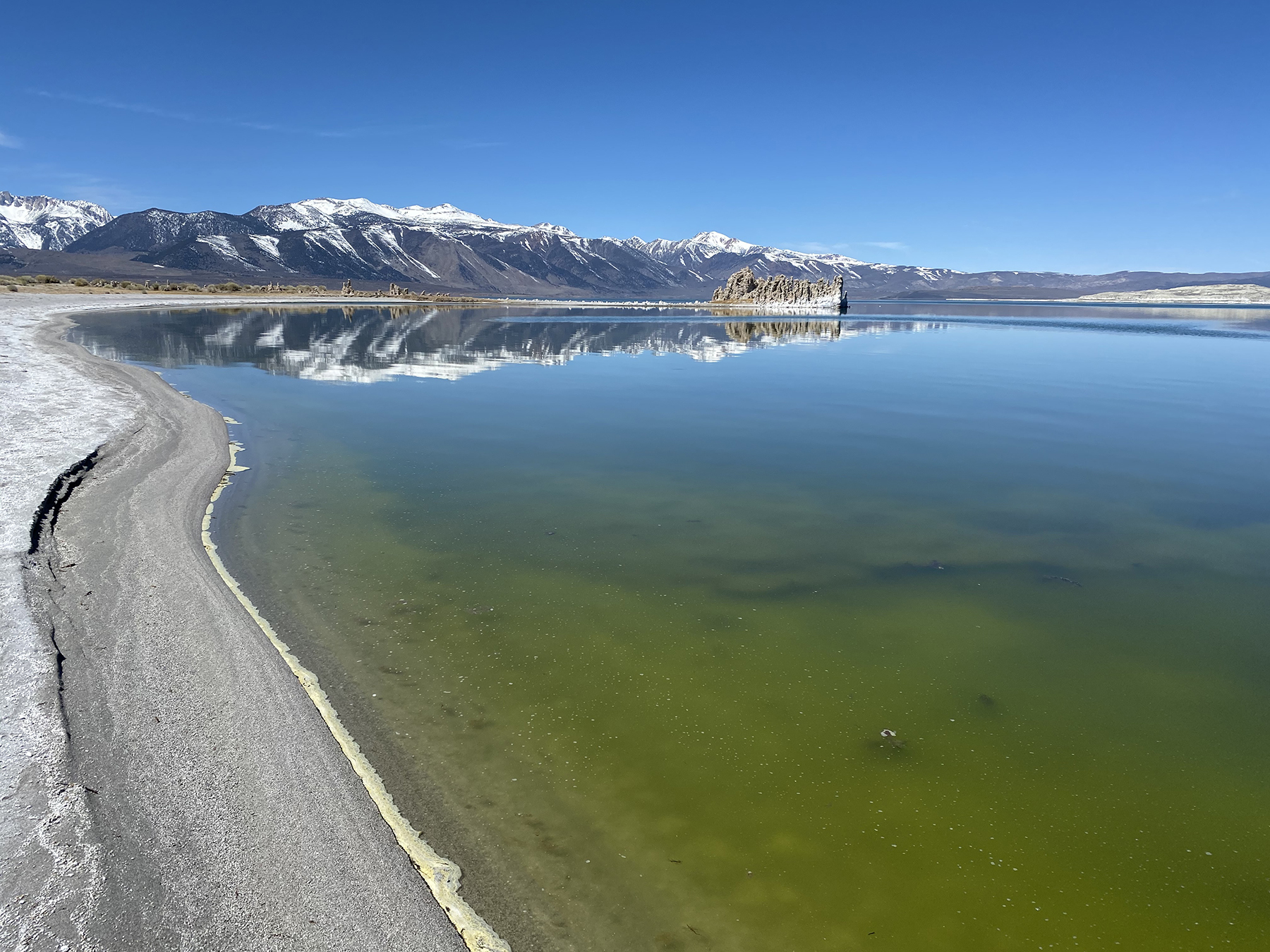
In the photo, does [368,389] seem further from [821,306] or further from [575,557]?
[821,306]

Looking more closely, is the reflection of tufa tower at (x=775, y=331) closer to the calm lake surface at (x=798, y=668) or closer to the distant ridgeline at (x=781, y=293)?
the calm lake surface at (x=798, y=668)

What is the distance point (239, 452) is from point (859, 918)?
1562 cm

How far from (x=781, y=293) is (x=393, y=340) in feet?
399

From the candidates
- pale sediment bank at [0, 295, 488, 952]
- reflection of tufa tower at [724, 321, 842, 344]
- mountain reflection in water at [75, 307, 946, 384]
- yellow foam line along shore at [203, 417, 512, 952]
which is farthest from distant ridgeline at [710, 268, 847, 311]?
yellow foam line along shore at [203, 417, 512, 952]

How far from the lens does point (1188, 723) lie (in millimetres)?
6453

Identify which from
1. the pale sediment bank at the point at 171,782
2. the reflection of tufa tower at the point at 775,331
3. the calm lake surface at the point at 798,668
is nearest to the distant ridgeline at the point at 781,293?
the reflection of tufa tower at the point at 775,331

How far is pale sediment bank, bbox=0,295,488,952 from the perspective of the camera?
3996mm

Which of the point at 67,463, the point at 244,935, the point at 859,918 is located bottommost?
the point at 859,918

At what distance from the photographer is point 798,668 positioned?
A: 7.25 m

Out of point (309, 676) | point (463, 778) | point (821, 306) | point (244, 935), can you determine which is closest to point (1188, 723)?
point (463, 778)

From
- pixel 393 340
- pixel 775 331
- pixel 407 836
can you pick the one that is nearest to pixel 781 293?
pixel 775 331

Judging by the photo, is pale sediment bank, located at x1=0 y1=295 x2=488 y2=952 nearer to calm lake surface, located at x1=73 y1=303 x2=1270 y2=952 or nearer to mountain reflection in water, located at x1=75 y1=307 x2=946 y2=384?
calm lake surface, located at x1=73 y1=303 x2=1270 y2=952

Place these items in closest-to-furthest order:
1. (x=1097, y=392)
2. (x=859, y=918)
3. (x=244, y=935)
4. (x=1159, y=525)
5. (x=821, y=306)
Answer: (x=244, y=935)
(x=859, y=918)
(x=1159, y=525)
(x=1097, y=392)
(x=821, y=306)

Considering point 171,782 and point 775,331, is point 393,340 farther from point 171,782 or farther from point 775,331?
point 171,782
